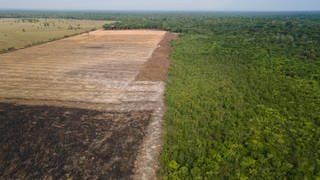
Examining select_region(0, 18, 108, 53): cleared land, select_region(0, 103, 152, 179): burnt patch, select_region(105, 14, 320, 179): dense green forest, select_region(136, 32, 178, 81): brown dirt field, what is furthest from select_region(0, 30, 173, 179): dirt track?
select_region(0, 18, 108, 53): cleared land

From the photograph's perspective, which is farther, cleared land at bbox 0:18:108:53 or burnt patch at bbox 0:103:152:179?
cleared land at bbox 0:18:108:53

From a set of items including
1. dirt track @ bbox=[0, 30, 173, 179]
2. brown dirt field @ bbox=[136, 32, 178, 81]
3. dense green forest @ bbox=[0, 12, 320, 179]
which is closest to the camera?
dense green forest @ bbox=[0, 12, 320, 179]

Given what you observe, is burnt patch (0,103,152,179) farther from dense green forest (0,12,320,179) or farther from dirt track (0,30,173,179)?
dense green forest (0,12,320,179)

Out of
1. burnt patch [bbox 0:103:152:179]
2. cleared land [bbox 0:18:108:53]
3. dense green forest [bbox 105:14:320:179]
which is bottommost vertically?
burnt patch [bbox 0:103:152:179]

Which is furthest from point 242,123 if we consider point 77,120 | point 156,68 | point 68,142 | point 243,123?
point 156,68

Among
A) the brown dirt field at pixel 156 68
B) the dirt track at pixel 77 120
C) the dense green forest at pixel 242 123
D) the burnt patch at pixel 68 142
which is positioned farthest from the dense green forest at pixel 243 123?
the burnt patch at pixel 68 142

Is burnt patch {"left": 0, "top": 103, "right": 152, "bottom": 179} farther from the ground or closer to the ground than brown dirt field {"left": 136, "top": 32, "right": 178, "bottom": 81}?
closer to the ground

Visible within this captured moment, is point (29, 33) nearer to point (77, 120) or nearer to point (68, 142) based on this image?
point (77, 120)
